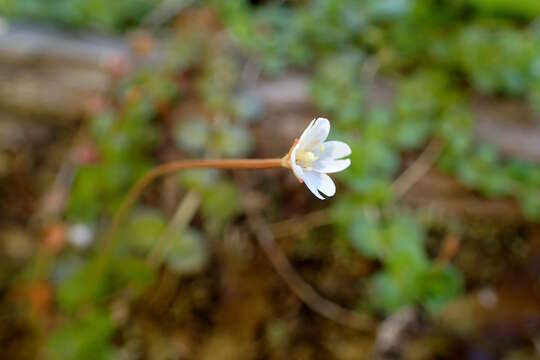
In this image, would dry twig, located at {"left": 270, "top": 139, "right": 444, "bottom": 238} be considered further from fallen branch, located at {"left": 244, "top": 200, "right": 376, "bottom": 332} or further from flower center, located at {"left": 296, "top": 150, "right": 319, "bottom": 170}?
flower center, located at {"left": 296, "top": 150, "right": 319, "bottom": 170}

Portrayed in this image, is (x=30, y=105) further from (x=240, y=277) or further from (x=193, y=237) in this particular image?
(x=240, y=277)

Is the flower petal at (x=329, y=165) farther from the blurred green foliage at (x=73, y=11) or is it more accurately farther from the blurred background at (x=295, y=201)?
the blurred green foliage at (x=73, y=11)

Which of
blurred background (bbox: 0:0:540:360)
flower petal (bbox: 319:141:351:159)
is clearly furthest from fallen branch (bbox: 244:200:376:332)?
flower petal (bbox: 319:141:351:159)

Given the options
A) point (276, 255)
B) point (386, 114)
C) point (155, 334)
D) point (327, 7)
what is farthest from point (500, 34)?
point (155, 334)

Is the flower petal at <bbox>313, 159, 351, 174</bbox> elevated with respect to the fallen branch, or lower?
elevated

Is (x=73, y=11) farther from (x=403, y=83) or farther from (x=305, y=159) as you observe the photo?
(x=305, y=159)

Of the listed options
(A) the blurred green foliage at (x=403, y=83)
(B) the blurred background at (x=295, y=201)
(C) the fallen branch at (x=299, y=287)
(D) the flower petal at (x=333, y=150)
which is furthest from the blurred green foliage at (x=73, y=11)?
(D) the flower petal at (x=333, y=150)

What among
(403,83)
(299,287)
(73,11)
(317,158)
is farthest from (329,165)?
(73,11)
